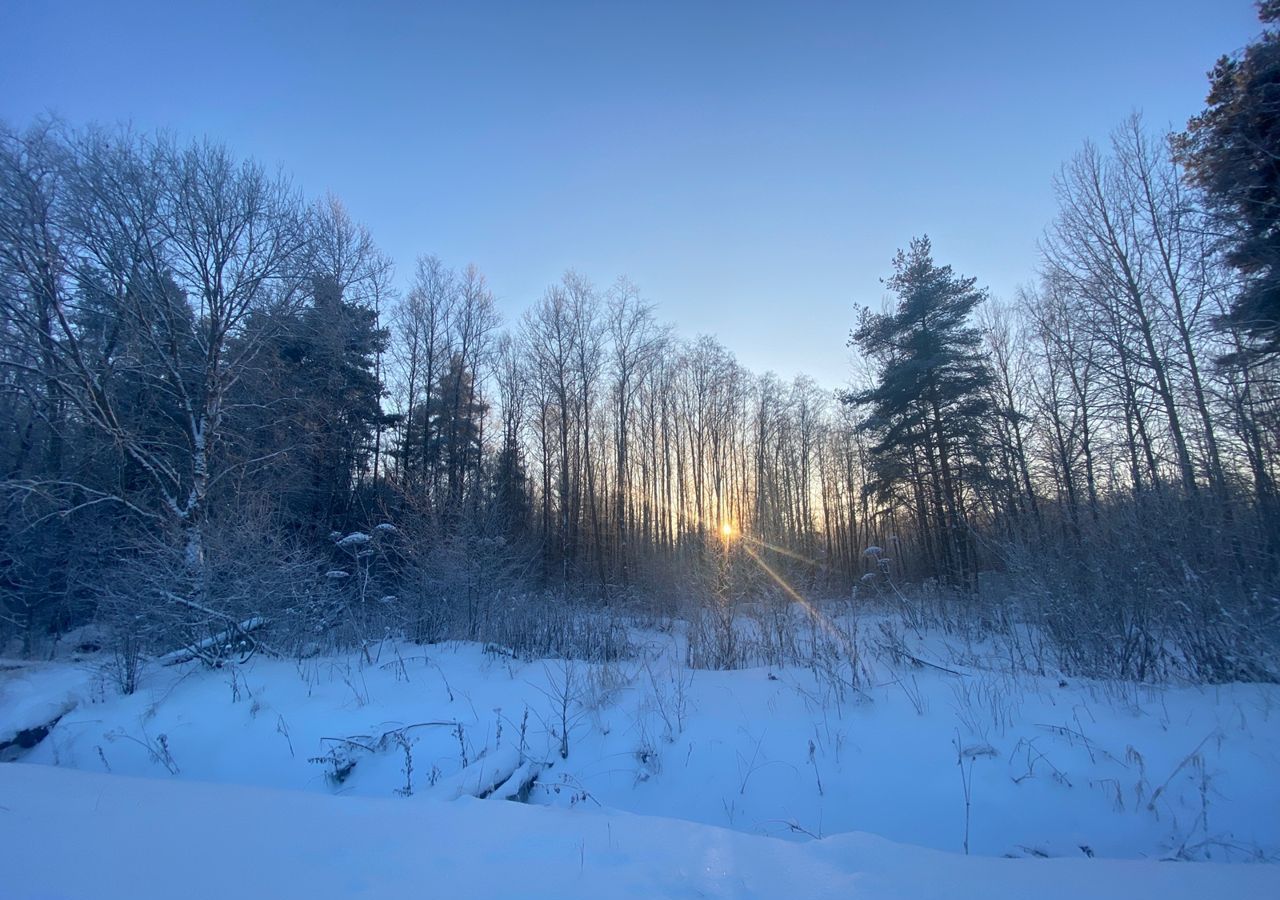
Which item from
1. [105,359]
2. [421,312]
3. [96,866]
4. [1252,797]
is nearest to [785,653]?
[1252,797]

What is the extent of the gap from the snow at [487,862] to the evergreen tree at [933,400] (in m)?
18.3

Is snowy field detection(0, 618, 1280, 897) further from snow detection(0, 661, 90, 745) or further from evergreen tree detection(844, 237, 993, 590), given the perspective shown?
evergreen tree detection(844, 237, 993, 590)

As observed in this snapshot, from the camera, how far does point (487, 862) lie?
3115mm

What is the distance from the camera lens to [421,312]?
25.5 m

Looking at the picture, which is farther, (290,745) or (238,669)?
(238,669)

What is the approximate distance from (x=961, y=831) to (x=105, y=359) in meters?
19.0

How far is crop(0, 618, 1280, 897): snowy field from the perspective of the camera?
3053 mm

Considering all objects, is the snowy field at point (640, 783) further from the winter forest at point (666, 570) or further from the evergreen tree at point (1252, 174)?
the evergreen tree at point (1252, 174)

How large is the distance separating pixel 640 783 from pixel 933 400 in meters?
20.0

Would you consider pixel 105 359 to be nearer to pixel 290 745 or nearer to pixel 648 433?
pixel 290 745

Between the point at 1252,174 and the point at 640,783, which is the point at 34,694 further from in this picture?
the point at 1252,174

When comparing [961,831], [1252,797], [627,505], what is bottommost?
[961,831]

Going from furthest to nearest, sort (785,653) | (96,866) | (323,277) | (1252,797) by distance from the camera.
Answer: (323,277) → (785,653) → (1252,797) → (96,866)

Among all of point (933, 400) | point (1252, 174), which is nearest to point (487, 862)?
point (1252, 174)
